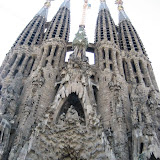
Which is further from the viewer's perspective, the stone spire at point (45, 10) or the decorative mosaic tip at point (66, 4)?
the decorative mosaic tip at point (66, 4)

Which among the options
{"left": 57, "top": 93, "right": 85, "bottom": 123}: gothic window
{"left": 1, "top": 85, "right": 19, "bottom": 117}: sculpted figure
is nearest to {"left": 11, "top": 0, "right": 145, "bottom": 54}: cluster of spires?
{"left": 1, "top": 85, "right": 19, "bottom": 117}: sculpted figure

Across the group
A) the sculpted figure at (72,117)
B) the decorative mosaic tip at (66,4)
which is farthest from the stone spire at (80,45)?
the decorative mosaic tip at (66,4)

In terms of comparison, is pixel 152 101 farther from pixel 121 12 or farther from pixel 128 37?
pixel 121 12

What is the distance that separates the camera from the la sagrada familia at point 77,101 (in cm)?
1216

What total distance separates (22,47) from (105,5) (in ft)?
57.0

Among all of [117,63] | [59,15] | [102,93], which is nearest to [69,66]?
[102,93]

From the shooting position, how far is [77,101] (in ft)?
49.9

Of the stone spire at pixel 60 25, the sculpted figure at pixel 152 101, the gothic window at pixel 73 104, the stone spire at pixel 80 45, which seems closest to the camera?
the gothic window at pixel 73 104

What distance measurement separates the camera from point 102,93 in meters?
17.3

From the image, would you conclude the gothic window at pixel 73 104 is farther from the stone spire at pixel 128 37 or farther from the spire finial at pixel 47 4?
the spire finial at pixel 47 4

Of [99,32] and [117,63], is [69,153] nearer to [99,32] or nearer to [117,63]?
[117,63]

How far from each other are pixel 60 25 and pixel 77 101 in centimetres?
1370

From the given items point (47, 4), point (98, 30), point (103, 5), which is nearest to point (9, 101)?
point (98, 30)

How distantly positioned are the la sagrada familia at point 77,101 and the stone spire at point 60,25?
0.23 meters
